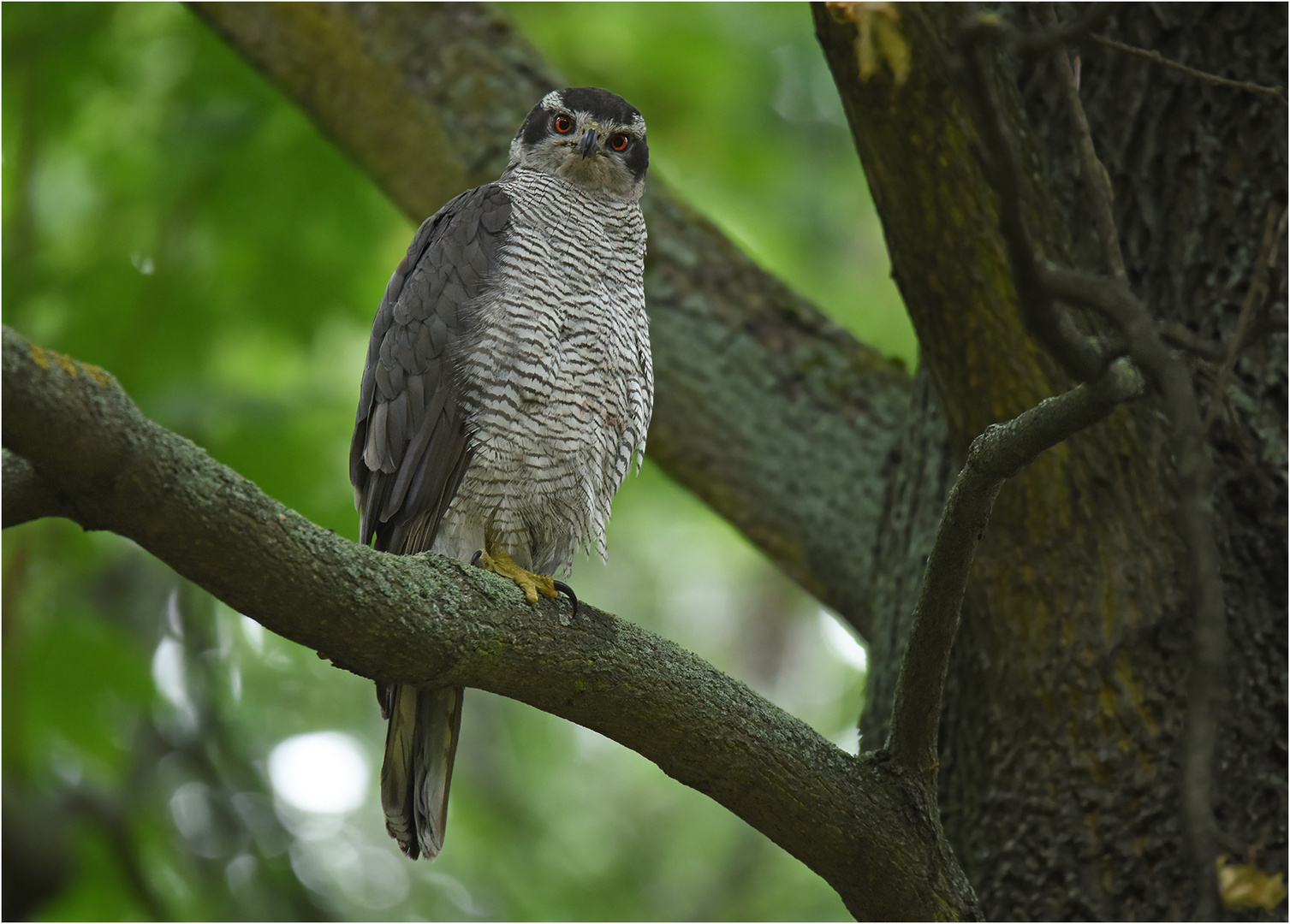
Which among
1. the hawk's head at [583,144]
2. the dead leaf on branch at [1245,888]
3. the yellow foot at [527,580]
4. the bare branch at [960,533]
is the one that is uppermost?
the hawk's head at [583,144]

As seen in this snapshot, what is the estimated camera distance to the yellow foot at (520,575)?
9.07 ft

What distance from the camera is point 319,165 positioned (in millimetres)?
4957

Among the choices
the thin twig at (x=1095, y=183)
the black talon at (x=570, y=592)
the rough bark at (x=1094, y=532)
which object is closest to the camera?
the thin twig at (x=1095, y=183)

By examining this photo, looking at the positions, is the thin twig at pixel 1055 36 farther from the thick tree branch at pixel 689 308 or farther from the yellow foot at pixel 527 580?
the thick tree branch at pixel 689 308

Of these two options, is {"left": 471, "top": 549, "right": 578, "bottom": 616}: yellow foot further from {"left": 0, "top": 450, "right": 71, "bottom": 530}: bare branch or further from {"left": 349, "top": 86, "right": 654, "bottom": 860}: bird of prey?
{"left": 0, "top": 450, "right": 71, "bottom": 530}: bare branch

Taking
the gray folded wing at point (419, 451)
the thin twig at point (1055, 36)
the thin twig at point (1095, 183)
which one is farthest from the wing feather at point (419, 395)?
the thin twig at point (1055, 36)

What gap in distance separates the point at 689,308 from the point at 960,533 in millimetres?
2070

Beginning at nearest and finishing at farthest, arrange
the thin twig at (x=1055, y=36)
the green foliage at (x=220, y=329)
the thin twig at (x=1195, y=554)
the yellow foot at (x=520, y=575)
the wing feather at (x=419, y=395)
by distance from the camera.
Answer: the thin twig at (x=1195, y=554)
the thin twig at (x=1055, y=36)
the yellow foot at (x=520, y=575)
the wing feather at (x=419, y=395)
the green foliage at (x=220, y=329)

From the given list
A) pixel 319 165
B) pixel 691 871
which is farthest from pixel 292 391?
pixel 691 871

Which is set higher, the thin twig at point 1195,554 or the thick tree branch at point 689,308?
the thick tree branch at point 689,308

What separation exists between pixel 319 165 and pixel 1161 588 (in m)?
3.64

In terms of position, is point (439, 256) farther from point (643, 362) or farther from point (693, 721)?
point (693, 721)

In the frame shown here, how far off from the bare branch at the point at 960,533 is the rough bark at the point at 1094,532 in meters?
0.79

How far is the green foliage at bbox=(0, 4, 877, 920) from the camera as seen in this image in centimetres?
443
